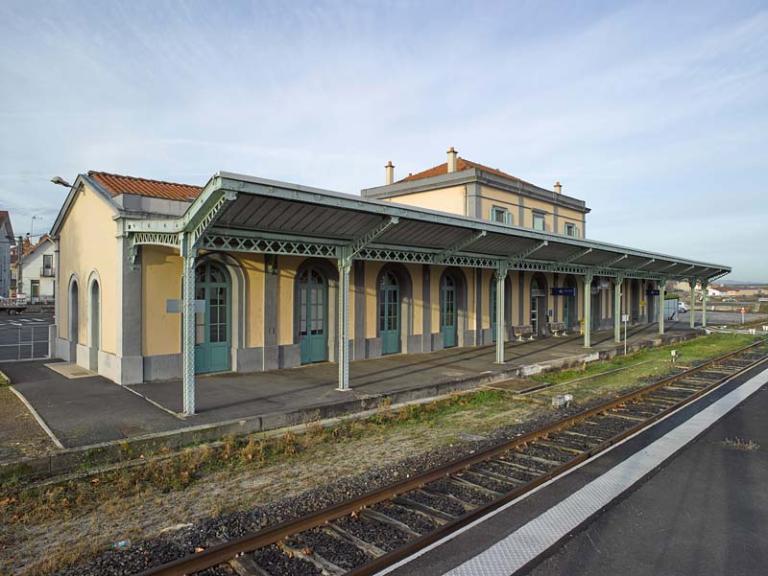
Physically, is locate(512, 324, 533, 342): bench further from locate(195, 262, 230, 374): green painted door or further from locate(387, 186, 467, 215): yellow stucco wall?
locate(195, 262, 230, 374): green painted door

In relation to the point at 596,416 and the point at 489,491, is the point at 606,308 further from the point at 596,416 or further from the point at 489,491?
the point at 489,491

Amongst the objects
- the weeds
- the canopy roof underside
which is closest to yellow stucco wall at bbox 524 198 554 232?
the canopy roof underside

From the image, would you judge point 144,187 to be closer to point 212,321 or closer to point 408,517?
point 212,321

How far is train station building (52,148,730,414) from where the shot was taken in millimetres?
9055

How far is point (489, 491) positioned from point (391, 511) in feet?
4.14

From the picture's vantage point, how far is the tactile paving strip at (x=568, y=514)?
4191mm

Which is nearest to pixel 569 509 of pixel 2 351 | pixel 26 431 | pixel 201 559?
pixel 201 559

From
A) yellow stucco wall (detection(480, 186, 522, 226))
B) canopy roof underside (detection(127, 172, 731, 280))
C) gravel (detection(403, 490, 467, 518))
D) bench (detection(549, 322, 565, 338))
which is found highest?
yellow stucco wall (detection(480, 186, 522, 226))

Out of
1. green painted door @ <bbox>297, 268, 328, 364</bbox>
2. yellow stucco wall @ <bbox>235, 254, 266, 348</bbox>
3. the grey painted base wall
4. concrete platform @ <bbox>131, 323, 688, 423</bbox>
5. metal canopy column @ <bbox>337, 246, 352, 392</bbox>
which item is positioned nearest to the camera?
concrete platform @ <bbox>131, 323, 688, 423</bbox>

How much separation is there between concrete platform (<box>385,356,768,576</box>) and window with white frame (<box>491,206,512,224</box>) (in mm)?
15591

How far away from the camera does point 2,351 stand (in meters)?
17.5

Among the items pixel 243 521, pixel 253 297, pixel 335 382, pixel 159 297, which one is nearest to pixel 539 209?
pixel 253 297

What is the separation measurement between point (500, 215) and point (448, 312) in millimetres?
6027

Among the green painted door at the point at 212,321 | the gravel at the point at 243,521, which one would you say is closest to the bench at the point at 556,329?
the green painted door at the point at 212,321
